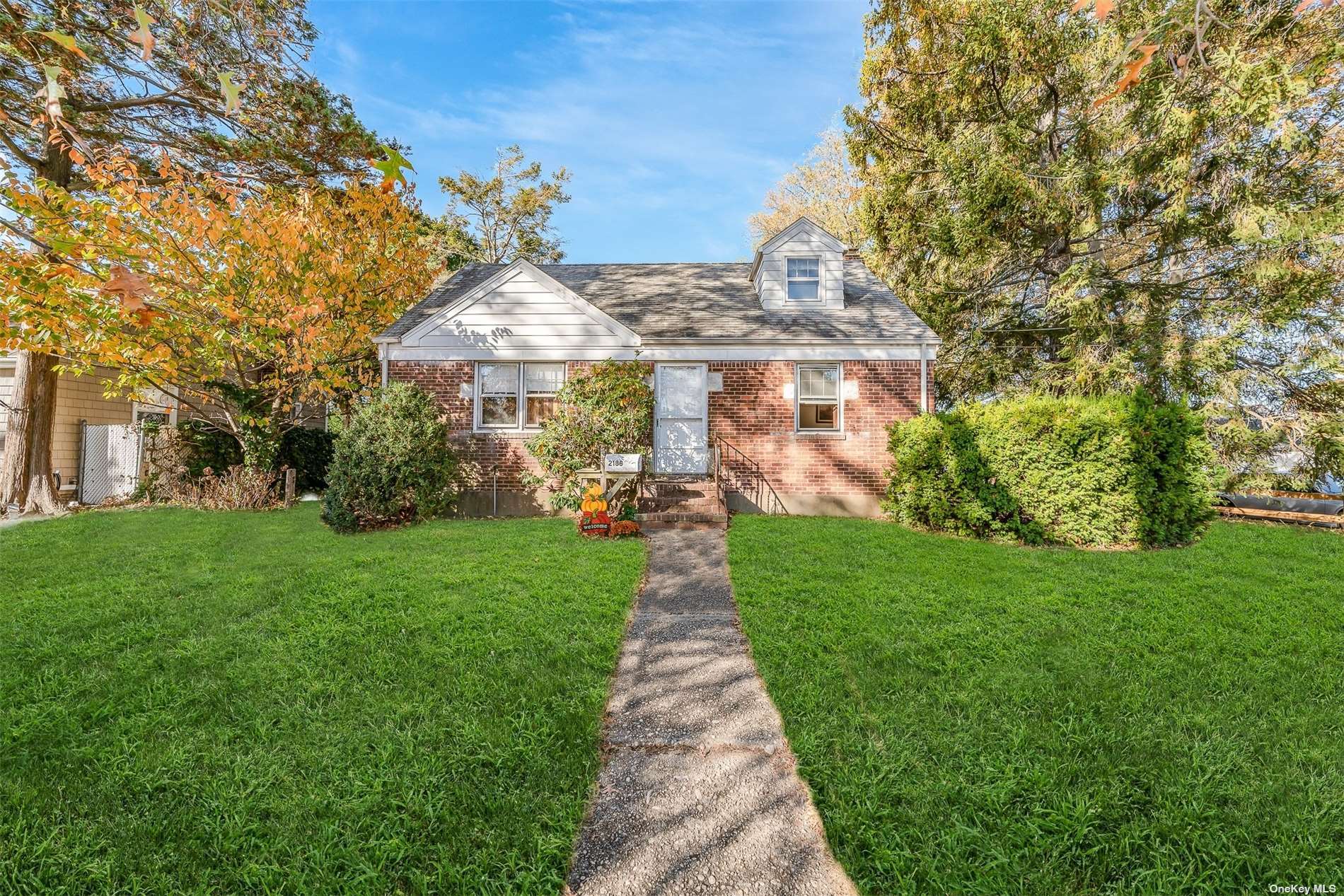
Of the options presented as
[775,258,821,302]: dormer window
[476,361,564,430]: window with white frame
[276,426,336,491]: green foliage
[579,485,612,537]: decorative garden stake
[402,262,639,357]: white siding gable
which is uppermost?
[775,258,821,302]: dormer window

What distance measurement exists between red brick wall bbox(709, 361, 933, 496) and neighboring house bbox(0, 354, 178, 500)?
44.1 ft

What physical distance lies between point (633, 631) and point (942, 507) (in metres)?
6.04

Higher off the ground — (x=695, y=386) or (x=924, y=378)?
(x=924, y=378)

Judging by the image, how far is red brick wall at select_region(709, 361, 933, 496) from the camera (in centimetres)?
1191

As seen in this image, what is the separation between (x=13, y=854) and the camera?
2.67 m

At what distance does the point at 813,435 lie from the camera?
1198cm

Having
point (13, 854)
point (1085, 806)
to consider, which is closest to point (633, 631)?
point (1085, 806)

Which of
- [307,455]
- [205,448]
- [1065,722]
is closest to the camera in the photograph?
[1065,722]

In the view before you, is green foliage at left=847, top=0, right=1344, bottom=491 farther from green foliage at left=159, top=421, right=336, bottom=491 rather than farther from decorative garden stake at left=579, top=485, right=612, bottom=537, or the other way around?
green foliage at left=159, top=421, right=336, bottom=491

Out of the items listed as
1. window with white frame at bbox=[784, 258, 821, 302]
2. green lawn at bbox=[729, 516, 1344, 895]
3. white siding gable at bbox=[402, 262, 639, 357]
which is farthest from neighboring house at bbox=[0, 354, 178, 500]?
green lawn at bbox=[729, 516, 1344, 895]

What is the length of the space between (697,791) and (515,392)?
10.1 metres

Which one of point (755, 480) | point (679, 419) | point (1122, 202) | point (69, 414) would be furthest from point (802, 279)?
point (69, 414)

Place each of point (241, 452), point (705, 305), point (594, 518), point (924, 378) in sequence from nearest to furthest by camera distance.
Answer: point (594, 518), point (924, 378), point (705, 305), point (241, 452)

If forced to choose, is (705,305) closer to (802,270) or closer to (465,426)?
(802,270)
